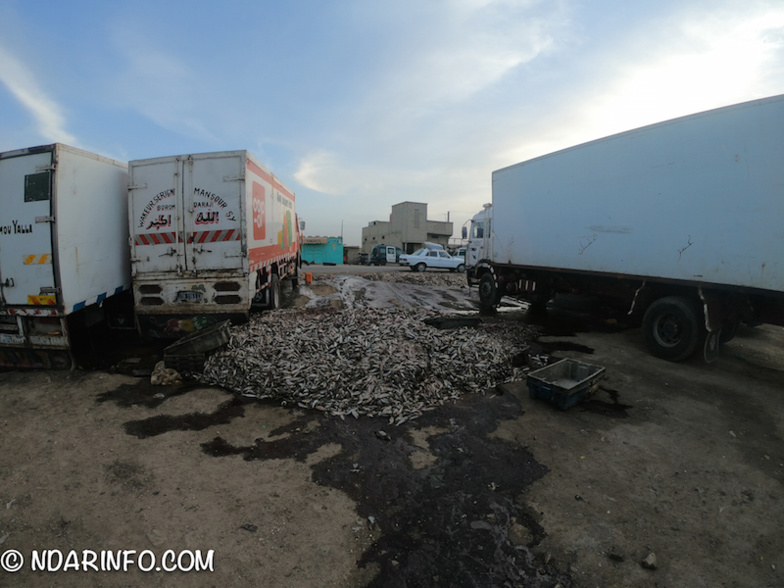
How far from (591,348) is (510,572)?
576 centimetres

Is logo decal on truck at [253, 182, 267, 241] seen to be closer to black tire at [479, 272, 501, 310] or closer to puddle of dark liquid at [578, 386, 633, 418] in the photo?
puddle of dark liquid at [578, 386, 633, 418]

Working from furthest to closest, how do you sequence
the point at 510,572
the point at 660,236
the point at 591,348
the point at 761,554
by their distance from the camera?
the point at 591,348 < the point at 660,236 < the point at 761,554 < the point at 510,572

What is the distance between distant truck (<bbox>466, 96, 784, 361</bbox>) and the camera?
5055 millimetres

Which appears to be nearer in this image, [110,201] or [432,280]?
[110,201]

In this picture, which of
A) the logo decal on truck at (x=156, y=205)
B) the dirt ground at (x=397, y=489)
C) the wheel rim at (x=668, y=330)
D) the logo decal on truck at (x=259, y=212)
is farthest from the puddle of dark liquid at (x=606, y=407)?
the logo decal on truck at (x=156, y=205)

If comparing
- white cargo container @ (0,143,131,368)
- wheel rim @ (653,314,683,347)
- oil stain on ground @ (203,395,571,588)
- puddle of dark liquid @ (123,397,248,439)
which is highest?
white cargo container @ (0,143,131,368)

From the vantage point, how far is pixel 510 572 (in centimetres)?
237

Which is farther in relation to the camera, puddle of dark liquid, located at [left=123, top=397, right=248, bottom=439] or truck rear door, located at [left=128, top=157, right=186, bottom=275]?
truck rear door, located at [left=128, top=157, right=186, bottom=275]

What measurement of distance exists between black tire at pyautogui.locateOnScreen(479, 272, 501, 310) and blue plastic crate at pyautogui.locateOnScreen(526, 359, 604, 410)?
5.88 m

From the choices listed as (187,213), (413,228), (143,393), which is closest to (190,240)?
(187,213)

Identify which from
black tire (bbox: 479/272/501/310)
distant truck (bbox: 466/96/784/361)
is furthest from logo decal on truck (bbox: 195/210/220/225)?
black tire (bbox: 479/272/501/310)

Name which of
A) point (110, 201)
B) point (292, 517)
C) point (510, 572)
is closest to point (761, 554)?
point (510, 572)

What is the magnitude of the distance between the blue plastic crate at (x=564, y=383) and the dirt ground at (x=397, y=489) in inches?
6.3

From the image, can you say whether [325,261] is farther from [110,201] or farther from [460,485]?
[460,485]
